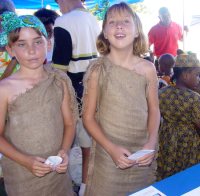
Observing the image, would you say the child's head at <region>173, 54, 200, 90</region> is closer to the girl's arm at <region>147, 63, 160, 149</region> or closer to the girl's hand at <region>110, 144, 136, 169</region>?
the girl's arm at <region>147, 63, 160, 149</region>

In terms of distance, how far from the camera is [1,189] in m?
2.85

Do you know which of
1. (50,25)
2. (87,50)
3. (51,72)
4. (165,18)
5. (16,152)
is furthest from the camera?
(165,18)

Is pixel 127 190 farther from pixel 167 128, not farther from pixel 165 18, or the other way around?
pixel 165 18

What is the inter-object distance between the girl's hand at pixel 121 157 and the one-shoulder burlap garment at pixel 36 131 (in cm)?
35

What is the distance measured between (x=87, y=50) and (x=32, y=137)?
113 centimetres

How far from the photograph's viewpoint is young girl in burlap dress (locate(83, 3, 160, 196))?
1958 millimetres

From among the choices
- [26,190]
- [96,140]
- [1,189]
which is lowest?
[1,189]

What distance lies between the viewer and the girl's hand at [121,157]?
1.83m

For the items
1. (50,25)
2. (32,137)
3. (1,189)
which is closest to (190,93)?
(32,137)

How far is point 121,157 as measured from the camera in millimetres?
1851

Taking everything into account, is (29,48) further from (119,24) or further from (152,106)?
(152,106)

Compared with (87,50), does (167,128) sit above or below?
below

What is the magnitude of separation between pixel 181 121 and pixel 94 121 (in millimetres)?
803

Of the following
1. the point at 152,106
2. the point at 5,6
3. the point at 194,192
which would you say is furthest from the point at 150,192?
the point at 5,6
